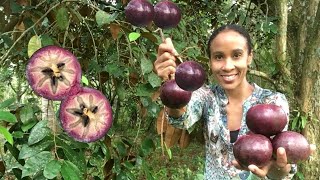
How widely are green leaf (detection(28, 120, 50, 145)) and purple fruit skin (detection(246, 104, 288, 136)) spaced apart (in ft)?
1.69

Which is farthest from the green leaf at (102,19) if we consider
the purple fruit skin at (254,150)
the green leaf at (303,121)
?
the green leaf at (303,121)

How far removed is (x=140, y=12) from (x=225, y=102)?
0.47m

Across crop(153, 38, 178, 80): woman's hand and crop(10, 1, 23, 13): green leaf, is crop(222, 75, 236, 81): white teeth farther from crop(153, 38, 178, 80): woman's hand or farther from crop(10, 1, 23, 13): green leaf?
crop(10, 1, 23, 13): green leaf

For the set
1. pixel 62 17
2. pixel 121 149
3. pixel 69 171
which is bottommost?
pixel 121 149

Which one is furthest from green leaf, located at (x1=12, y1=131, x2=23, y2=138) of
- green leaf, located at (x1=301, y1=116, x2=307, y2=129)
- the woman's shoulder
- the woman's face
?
green leaf, located at (x1=301, y1=116, x2=307, y2=129)

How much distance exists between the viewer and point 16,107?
141 cm

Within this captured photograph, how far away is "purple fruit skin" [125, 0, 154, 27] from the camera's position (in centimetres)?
113

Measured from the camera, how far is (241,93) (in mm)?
1431

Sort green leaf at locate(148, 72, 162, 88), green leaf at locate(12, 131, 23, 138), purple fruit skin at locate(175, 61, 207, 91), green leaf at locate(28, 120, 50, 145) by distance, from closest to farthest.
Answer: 1. purple fruit skin at locate(175, 61, 207, 91)
2. green leaf at locate(28, 120, 50, 145)
3. green leaf at locate(12, 131, 23, 138)
4. green leaf at locate(148, 72, 162, 88)

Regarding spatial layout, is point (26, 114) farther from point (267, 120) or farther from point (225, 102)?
point (267, 120)

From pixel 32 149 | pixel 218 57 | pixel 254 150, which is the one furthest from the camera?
pixel 218 57

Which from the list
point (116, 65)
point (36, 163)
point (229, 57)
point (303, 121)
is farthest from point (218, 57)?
point (303, 121)

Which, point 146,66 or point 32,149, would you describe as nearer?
point 32,149

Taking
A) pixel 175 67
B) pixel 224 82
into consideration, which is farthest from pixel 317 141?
pixel 175 67
